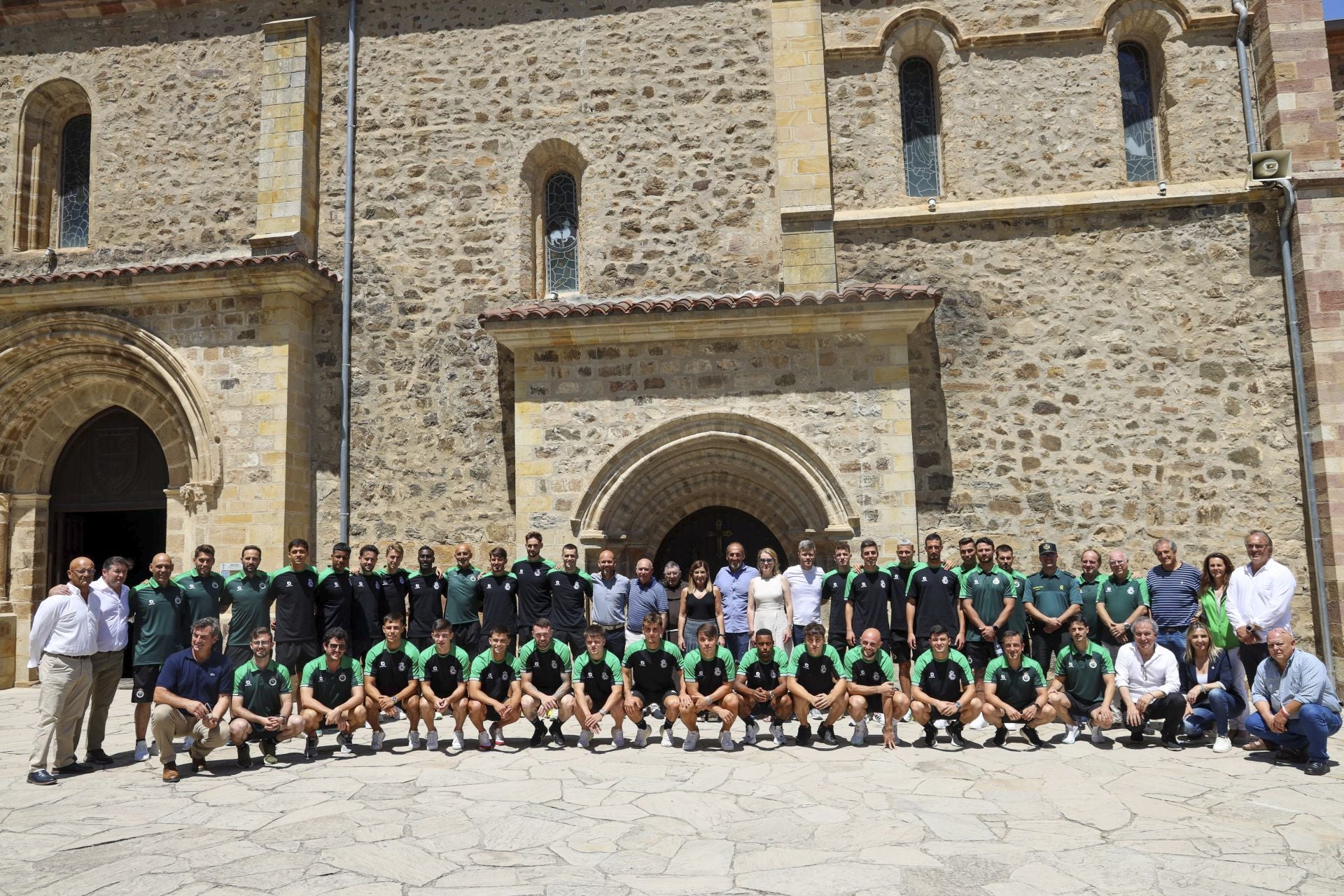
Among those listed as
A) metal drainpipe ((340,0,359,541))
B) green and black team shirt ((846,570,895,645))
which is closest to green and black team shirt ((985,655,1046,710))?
green and black team shirt ((846,570,895,645))

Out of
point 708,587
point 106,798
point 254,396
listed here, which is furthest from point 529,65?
point 106,798

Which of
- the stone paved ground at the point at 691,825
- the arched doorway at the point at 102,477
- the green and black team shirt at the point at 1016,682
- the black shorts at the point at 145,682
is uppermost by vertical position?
the arched doorway at the point at 102,477

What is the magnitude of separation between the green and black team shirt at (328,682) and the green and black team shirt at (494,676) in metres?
0.88

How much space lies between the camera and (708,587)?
27.1 feet

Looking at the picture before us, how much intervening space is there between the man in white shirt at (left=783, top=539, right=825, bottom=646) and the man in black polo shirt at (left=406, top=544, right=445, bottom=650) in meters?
3.10

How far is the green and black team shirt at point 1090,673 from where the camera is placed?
7285 mm

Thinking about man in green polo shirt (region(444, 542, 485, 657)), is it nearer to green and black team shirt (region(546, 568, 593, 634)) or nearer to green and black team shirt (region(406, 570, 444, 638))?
green and black team shirt (region(406, 570, 444, 638))

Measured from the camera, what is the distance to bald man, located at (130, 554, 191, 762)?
722 centimetres

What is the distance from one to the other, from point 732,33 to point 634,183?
6.71 feet

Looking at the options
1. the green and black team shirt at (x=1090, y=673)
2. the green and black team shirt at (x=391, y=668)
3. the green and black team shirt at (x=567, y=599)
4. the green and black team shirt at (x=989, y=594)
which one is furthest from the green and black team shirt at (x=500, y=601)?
the green and black team shirt at (x=1090, y=673)

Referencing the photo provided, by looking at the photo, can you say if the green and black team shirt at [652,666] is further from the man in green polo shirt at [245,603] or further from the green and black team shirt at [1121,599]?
the green and black team shirt at [1121,599]

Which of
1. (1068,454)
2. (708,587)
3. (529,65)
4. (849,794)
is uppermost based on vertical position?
(529,65)

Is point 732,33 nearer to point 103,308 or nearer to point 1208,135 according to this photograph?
point 1208,135

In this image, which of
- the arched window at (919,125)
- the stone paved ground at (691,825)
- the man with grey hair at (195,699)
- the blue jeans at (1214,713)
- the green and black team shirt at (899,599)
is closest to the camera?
the stone paved ground at (691,825)
